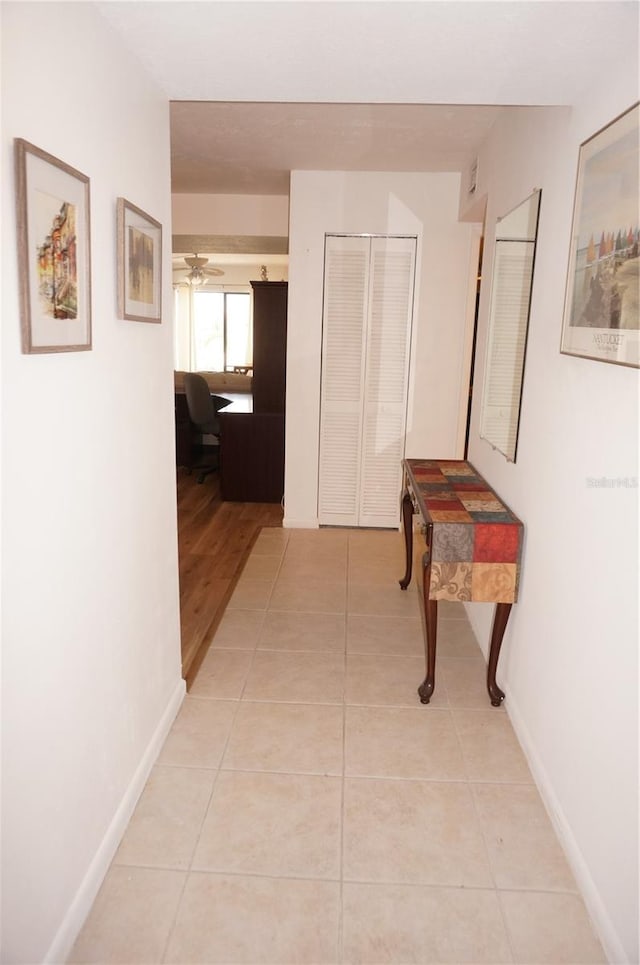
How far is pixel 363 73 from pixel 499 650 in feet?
6.81

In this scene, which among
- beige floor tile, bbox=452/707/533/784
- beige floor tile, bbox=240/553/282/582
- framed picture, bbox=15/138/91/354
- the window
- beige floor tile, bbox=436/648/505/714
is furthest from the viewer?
the window

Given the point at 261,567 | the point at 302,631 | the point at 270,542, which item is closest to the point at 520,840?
the point at 302,631

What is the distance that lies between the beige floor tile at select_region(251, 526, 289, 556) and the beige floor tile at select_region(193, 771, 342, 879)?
2.22m

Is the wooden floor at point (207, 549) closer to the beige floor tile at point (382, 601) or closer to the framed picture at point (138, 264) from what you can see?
the beige floor tile at point (382, 601)

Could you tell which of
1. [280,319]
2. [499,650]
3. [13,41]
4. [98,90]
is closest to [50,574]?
[13,41]

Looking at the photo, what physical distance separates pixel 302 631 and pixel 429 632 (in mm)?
861

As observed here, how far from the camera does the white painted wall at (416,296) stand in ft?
14.7

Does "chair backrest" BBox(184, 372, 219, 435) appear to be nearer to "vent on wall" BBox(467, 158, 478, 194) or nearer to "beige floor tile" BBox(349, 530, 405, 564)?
"beige floor tile" BBox(349, 530, 405, 564)

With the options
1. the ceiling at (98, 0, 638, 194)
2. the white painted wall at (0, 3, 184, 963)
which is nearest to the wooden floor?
the white painted wall at (0, 3, 184, 963)

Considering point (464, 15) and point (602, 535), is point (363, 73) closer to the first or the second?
point (464, 15)

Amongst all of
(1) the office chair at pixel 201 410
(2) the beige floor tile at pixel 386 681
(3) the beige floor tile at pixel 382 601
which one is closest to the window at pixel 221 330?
(1) the office chair at pixel 201 410

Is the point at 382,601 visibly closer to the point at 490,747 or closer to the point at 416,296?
the point at 490,747

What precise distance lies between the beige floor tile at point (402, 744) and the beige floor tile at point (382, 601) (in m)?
0.92

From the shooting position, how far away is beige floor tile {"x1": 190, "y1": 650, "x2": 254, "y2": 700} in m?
2.80
